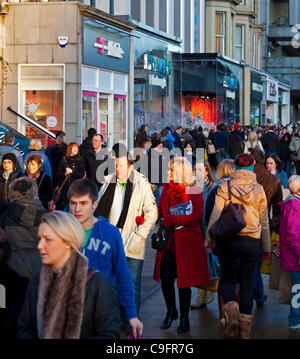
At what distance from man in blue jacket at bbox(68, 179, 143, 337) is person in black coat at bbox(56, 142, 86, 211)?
7.98 meters

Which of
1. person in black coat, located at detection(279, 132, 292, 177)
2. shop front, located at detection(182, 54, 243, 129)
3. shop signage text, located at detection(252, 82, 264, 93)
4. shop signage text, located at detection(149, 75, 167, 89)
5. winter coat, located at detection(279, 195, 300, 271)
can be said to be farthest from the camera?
shop signage text, located at detection(252, 82, 264, 93)

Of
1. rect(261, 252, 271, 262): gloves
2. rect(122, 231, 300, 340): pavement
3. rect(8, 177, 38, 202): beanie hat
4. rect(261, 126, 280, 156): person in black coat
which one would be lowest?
rect(122, 231, 300, 340): pavement

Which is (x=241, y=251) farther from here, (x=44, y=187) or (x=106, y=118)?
(x=106, y=118)

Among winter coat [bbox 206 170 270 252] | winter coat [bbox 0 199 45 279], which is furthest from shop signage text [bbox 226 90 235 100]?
winter coat [bbox 0 199 45 279]

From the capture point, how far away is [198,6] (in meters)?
46.8

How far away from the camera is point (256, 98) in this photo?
180 ft

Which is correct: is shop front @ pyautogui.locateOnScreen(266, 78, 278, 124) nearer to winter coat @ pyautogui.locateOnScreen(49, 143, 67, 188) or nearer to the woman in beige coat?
winter coat @ pyautogui.locateOnScreen(49, 143, 67, 188)

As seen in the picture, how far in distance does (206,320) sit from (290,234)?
1338 millimetres

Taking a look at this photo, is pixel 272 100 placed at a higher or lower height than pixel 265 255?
higher

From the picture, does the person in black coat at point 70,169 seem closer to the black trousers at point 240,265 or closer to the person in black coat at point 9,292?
the black trousers at point 240,265

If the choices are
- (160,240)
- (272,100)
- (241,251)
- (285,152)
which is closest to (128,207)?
(160,240)

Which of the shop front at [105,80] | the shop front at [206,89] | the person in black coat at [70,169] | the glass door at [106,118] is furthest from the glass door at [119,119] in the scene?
the person in black coat at [70,169]

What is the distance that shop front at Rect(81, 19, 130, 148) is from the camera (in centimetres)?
2388
